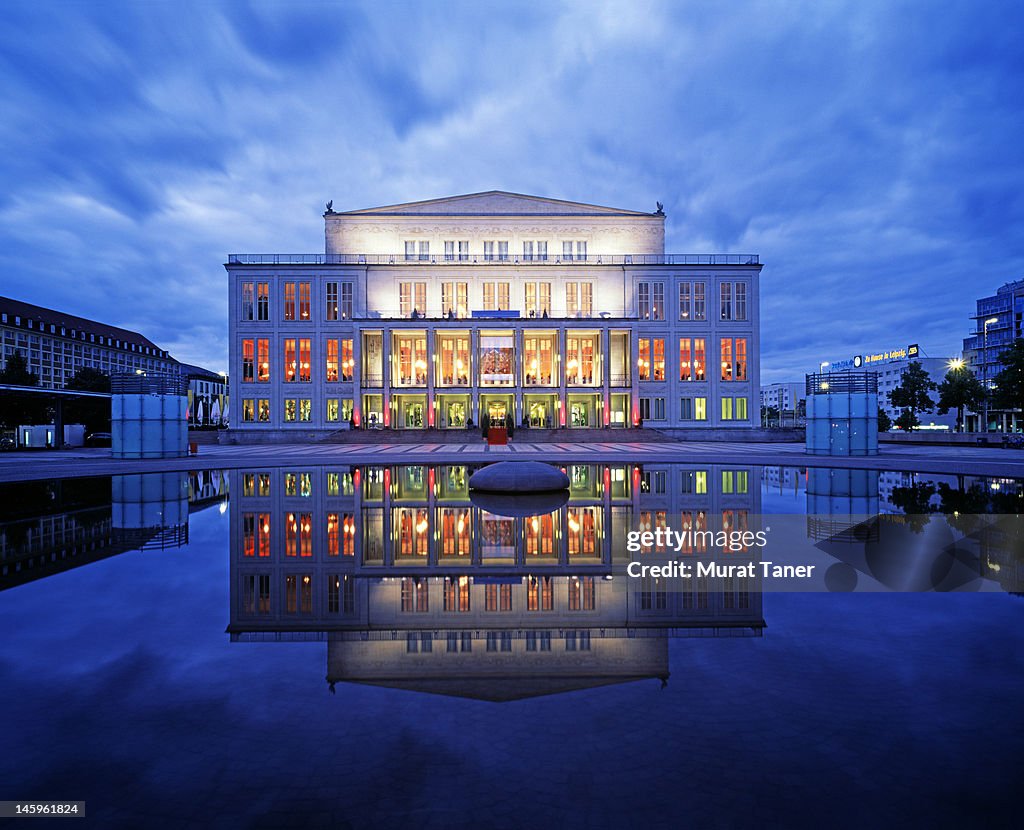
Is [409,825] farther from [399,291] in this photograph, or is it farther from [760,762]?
[399,291]

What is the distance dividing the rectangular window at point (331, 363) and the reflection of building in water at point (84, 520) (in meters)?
41.6

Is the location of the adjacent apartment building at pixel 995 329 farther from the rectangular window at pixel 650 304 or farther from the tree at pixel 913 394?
the rectangular window at pixel 650 304

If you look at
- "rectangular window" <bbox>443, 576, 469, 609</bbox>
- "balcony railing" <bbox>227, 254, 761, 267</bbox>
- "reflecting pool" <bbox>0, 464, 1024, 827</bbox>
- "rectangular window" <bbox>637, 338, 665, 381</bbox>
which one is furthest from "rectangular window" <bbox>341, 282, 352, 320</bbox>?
"rectangular window" <bbox>443, 576, 469, 609</bbox>

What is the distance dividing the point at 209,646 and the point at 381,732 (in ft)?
8.35

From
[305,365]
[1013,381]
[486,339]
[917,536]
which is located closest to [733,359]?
[1013,381]

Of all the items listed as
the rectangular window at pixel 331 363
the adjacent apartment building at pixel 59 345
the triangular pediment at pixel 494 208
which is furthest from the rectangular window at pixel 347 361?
the adjacent apartment building at pixel 59 345

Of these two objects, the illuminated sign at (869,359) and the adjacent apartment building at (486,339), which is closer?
the adjacent apartment building at (486,339)

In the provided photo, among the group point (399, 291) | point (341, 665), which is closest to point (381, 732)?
point (341, 665)

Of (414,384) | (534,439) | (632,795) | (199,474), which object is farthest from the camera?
(414,384)

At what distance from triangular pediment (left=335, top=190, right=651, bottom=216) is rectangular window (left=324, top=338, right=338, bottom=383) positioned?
15.7 meters

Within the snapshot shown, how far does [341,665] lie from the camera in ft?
16.9

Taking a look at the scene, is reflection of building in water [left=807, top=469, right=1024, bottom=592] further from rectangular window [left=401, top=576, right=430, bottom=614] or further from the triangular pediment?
the triangular pediment

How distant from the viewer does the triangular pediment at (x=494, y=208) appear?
2613 inches

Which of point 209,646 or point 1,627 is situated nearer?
point 209,646
